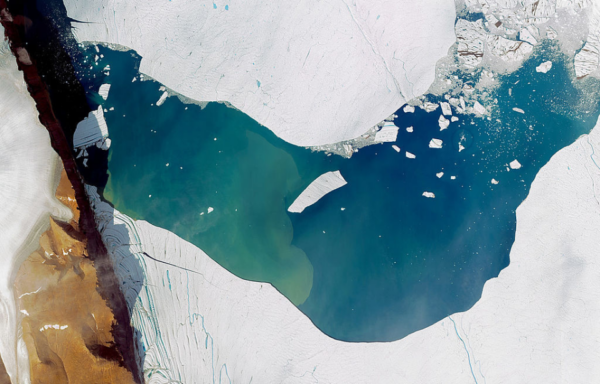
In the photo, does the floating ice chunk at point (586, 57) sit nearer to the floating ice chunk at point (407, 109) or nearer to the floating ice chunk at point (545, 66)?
the floating ice chunk at point (545, 66)

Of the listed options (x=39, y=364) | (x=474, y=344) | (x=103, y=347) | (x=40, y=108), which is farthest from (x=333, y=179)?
(x=39, y=364)

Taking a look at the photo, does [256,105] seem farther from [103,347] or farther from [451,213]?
[103,347]

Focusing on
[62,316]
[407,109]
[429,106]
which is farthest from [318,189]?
[62,316]

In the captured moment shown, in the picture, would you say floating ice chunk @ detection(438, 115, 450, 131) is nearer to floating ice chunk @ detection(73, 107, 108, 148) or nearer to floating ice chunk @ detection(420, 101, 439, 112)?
floating ice chunk @ detection(420, 101, 439, 112)

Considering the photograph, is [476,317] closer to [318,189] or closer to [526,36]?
[318,189]

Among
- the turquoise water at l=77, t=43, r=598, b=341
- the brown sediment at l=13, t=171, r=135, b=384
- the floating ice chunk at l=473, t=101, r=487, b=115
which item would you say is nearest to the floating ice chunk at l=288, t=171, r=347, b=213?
the turquoise water at l=77, t=43, r=598, b=341

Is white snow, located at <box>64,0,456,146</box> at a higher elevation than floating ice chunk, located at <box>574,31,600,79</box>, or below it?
below
